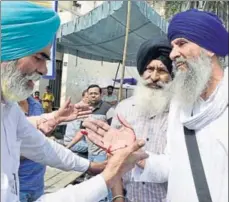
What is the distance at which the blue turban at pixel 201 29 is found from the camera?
1088 mm

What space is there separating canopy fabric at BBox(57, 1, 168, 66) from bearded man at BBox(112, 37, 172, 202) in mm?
3591

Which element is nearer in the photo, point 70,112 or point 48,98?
point 70,112

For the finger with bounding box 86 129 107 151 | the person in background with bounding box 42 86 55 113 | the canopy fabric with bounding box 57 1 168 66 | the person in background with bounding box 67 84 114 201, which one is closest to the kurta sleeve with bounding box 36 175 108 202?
the finger with bounding box 86 129 107 151

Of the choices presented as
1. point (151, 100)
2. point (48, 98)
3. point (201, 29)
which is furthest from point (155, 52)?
point (48, 98)

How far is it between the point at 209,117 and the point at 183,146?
0.24 meters

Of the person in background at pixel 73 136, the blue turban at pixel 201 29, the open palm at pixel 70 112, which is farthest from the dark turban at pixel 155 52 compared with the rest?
the person in background at pixel 73 136

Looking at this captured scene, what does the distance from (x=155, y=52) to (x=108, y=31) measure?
514cm

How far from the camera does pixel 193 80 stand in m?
1.24

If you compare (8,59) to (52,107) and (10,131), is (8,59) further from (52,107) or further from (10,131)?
(52,107)

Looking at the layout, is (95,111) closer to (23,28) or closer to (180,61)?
(23,28)

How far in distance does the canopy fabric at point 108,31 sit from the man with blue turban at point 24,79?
4602 mm

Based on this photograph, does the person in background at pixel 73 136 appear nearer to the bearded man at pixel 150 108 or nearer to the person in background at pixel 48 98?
the person in background at pixel 48 98

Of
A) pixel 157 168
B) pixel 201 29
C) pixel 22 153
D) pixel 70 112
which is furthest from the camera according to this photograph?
pixel 70 112

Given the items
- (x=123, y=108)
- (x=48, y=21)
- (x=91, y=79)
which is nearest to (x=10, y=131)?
(x=48, y=21)
